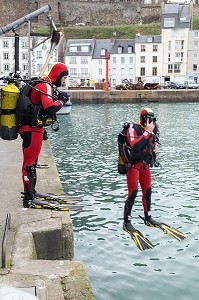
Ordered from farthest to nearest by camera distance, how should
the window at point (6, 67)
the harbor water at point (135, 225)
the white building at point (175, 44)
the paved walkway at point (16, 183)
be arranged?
the window at point (6, 67) < the white building at point (175, 44) < the paved walkway at point (16, 183) < the harbor water at point (135, 225)

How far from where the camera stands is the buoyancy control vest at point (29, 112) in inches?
256

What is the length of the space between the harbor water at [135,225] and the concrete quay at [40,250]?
686 millimetres

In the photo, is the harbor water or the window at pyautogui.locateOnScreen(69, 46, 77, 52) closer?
the harbor water

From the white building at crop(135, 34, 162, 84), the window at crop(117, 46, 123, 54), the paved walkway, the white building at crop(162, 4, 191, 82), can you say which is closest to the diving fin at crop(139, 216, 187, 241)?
the paved walkway

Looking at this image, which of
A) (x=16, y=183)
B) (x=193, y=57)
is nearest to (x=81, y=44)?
(x=193, y=57)

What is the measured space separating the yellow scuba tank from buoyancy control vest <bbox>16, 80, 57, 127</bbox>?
72 mm

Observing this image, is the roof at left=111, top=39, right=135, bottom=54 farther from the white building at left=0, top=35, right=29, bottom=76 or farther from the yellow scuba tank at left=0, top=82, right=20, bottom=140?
the yellow scuba tank at left=0, top=82, right=20, bottom=140

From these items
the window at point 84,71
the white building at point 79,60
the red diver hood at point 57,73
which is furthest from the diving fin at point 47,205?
the window at point 84,71

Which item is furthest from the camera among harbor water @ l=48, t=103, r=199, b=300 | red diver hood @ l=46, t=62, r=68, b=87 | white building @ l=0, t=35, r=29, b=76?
white building @ l=0, t=35, r=29, b=76

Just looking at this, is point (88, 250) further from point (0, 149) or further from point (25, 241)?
point (0, 149)

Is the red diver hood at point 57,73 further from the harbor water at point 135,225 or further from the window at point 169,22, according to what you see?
the window at point 169,22

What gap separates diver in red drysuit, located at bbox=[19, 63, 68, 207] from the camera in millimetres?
6555

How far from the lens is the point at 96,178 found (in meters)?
11.8

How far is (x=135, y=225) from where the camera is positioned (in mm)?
7754
